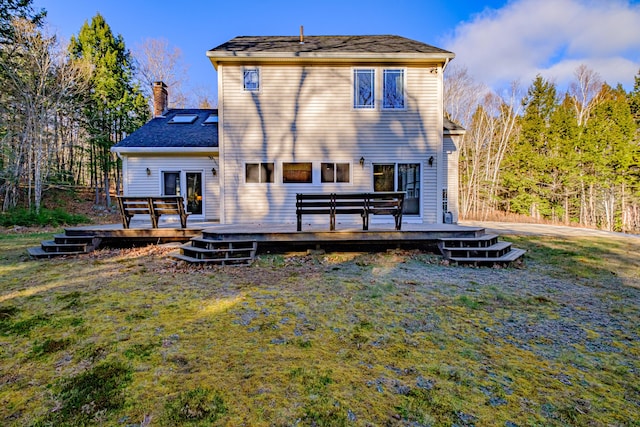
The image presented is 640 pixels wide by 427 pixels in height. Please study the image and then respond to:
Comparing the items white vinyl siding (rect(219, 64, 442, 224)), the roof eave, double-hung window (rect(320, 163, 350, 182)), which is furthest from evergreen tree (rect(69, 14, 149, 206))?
double-hung window (rect(320, 163, 350, 182))

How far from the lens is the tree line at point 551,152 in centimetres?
1589

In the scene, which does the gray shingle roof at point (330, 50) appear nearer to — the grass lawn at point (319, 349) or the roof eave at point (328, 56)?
the roof eave at point (328, 56)

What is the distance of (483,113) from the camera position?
2408cm

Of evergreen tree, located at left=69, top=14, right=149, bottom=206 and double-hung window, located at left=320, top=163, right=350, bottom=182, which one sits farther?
evergreen tree, located at left=69, top=14, right=149, bottom=206

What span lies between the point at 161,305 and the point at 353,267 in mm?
3368

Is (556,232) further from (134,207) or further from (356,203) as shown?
(134,207)

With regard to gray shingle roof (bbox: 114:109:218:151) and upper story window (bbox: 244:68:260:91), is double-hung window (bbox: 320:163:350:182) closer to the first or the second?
upper story window (bbox: 244:68:260:91)

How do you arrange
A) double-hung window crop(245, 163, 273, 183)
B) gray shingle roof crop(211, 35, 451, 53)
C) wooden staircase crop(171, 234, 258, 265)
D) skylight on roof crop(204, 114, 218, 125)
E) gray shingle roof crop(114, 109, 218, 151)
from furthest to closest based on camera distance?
skylight on roof crop(204, 114, 218, 125)
gray shingle roof crop(114, 109, 218, 151)
double-hung window crop(245, 163, 273, 183)
gray shingle roof crop(211, 35, 451, 53)
wooden staircase crop(171, 234, 258, 265)

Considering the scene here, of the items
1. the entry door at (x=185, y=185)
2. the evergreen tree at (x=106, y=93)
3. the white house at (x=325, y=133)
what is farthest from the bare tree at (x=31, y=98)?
the white house at (x=325, y=133)

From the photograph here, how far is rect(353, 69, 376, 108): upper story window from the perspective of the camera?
9.32 metres

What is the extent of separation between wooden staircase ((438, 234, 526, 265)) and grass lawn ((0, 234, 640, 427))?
2.19 feet

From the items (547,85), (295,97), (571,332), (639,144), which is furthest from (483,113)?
(571,332)

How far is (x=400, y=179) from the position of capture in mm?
9516

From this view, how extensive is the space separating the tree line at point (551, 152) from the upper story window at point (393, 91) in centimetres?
1301
